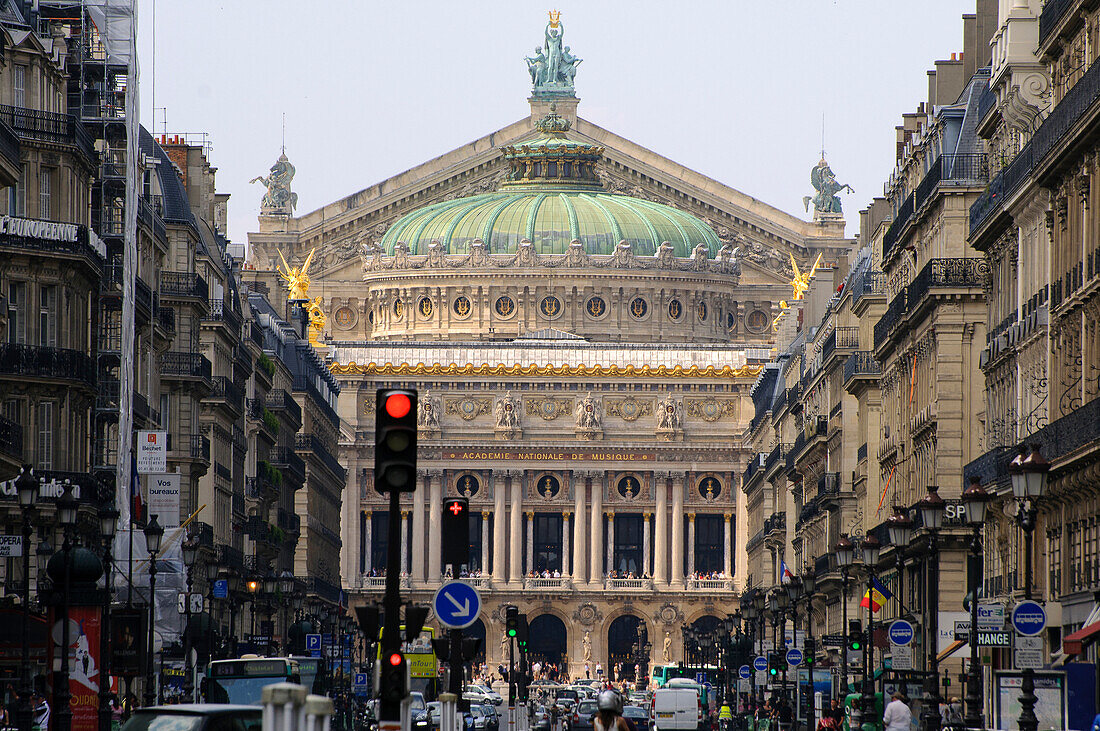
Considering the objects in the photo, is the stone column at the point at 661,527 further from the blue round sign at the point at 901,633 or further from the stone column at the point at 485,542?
the blue round sign at the point at 901,633

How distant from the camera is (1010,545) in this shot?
61.1m

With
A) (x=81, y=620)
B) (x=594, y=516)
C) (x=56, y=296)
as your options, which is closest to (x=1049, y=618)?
(x=81, y=620)

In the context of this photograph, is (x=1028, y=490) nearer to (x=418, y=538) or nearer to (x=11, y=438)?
(x=11, y=438)

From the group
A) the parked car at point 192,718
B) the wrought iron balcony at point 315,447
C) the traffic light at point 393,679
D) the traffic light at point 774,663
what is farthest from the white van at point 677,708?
the traffic light at point 393,679

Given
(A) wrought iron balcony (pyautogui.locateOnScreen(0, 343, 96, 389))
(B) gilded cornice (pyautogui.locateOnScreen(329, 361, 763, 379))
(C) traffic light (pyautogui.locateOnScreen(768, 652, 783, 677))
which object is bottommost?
(C) traffic light (pyautogui.locateOnScreen(768, 652, 783, 677))

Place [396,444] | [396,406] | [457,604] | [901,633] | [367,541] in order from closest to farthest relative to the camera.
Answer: [396,444]
[396,406]
[457,604]
[901,633]
[367,541]

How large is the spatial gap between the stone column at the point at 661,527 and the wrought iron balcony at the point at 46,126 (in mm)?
119564

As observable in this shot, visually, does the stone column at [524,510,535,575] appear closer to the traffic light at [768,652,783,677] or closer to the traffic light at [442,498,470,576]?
the traffic light at [768,652,783,677]

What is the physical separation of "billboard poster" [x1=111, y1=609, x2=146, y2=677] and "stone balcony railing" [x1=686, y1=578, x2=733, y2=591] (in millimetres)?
125648

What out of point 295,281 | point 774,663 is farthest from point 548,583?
point 774,663

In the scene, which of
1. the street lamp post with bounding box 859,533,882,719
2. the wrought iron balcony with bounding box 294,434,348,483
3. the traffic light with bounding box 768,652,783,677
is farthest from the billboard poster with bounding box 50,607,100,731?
the wrought iron balcony with bounding box 294,434,348,483

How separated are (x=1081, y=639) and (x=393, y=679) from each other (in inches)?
814

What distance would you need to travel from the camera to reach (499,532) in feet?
590

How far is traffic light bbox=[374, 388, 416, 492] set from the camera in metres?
27.2
